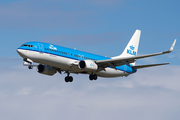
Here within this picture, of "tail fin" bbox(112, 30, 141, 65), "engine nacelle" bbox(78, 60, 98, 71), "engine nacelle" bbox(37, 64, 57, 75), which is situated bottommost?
"engine nacelle" bbox(78, 60, 98, 71)

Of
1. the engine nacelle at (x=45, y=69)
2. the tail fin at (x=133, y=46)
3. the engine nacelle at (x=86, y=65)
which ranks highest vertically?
the tail fin at (x=133, y=46)

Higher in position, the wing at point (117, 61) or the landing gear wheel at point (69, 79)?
the wing at point (117, 61)

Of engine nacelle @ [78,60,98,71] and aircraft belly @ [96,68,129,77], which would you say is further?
aircraft belly @ [96,68,129,77]

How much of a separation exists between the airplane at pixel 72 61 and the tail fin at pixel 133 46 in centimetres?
539

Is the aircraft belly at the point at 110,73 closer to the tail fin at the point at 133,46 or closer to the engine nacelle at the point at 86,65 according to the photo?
the engine nacelle at the point at 86,65

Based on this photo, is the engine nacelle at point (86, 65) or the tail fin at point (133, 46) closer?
the engine nacelle at point (86, 65)

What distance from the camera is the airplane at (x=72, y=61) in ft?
180

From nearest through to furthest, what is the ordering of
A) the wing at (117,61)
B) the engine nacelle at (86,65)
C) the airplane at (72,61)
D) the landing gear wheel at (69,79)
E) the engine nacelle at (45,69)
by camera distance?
the airplane at (72,61) → the wing at (117,61) → the engine nacelle at (86,65) → the engine nacelle at (45,69) → the landing gear wheel at (69,79)

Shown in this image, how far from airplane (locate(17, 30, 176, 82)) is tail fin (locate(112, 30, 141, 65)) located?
5.39 metres

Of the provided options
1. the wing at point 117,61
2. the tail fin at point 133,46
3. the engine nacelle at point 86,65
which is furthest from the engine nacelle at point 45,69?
the tail fin at point 133,46

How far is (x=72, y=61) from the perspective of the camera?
2277 inches

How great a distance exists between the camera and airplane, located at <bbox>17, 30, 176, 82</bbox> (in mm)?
54781

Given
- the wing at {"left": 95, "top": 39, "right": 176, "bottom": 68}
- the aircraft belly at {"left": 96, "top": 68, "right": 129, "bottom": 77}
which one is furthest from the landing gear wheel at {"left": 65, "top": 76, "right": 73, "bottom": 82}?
the wing at {"left": 95, "top": 39, "right": 176, "bottom": 68}

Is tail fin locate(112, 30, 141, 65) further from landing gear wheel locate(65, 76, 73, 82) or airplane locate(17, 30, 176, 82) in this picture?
landing gear wheel locate(65, 76, 73, 82)
